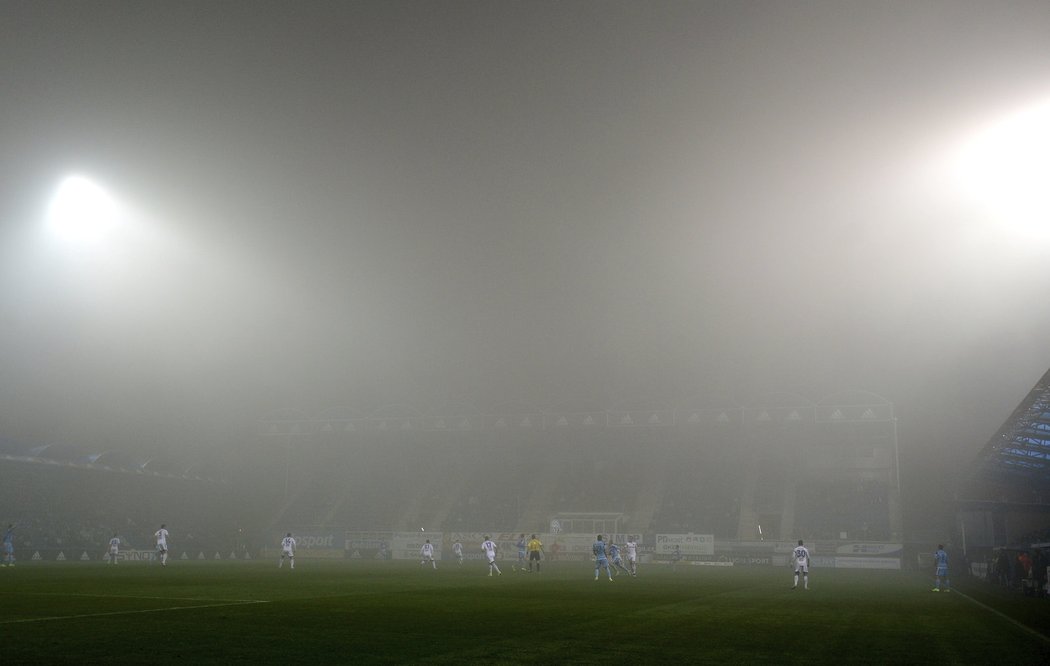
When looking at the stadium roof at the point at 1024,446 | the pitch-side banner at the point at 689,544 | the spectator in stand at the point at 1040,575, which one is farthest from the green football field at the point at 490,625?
the pitch-side banner at the point at 689,544

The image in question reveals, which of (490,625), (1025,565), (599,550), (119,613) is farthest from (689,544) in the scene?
(119,613)

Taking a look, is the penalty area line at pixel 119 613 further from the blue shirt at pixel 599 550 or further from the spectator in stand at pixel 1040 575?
the spectator in stand at pixel 1040 575

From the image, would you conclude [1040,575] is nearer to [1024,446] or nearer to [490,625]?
[1024,446]

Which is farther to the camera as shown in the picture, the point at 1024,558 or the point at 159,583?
the point at 1024,558

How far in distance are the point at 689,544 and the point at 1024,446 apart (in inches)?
816

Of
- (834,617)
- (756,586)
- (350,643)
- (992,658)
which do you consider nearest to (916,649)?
(992,658)

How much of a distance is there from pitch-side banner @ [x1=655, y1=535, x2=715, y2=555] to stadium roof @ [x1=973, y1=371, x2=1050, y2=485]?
1620cm

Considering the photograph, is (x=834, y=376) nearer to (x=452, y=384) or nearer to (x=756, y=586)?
(x=452, y=384)

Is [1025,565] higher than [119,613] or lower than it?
lower

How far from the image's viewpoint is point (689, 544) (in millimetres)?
55906

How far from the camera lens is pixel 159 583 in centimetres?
2591

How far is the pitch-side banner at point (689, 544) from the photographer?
55656 mm

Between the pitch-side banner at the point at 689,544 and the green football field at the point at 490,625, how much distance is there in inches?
1141

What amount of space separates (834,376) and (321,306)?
1296 inches
